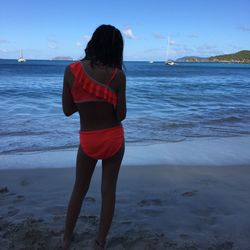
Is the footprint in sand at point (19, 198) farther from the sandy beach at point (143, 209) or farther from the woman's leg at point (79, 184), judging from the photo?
the woman's leg at point (79, 184)

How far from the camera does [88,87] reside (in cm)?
281

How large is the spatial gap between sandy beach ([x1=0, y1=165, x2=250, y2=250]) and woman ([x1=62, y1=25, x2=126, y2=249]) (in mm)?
880

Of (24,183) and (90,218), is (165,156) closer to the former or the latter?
(24,183)

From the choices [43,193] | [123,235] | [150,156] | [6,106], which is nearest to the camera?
[123,235]

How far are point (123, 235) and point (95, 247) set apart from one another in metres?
0.50

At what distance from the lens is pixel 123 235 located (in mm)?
3652

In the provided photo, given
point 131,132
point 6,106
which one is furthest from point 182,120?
point 6,106

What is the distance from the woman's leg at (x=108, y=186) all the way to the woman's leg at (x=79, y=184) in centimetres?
12

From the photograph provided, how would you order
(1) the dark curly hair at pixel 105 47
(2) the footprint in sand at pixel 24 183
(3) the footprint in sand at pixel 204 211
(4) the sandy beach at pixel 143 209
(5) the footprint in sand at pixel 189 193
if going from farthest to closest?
1. (2) the footprint in sand at pixel 24 183
2. (5) the footprint in sand at pixel 189 193
3. (3) the footprint in sand at pixel 204 211
4. (4) the sandy beach at pixel 143 209
5. (1) the dark curly hair at pixel 105 47

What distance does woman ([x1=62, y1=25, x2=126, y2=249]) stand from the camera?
9.22 ft

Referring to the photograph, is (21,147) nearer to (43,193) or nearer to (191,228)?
(43,193)

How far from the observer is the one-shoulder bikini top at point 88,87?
9.21 feet

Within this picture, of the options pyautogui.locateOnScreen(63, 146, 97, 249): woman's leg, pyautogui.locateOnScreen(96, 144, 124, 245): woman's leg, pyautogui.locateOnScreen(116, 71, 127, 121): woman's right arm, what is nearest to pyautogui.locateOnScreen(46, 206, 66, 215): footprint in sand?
pyautogui.locateOnScreen(63, 146, 97, 249): woman's leg

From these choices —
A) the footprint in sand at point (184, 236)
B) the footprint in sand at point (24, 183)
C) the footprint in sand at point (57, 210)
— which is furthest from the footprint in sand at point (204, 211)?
the footprint in sand at point (24, 183)
